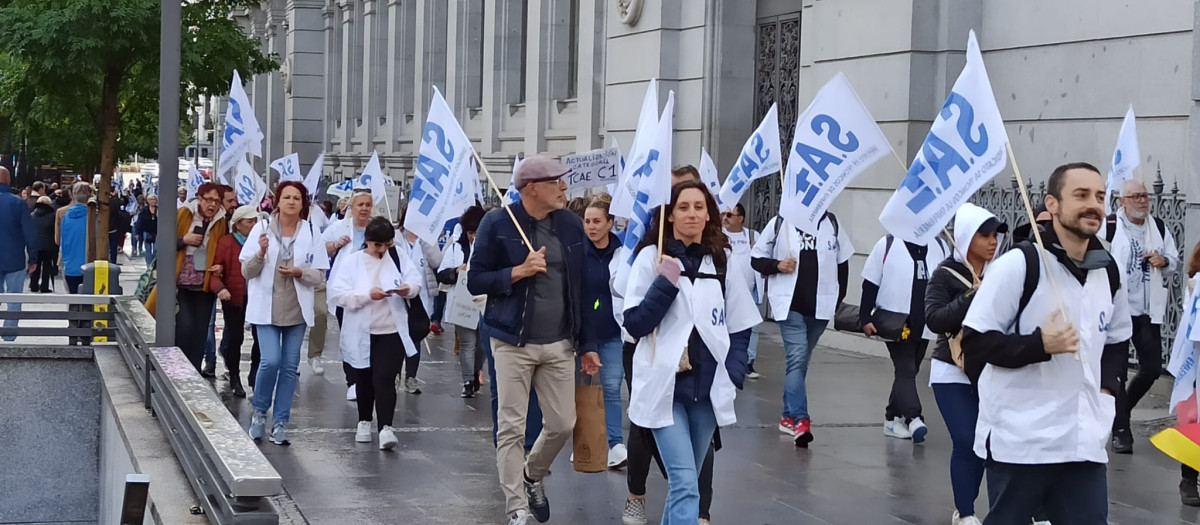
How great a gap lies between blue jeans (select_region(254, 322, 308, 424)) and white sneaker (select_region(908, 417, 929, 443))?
4.06 metres

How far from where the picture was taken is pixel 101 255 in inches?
879

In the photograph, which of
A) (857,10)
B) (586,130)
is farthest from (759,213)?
(586,130)

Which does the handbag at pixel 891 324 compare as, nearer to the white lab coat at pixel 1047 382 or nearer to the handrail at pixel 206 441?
the handrail at pixel 206 441

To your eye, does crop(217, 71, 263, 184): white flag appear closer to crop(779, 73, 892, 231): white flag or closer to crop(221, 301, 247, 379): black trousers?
crop(221, 301, 247, 379): black trousers

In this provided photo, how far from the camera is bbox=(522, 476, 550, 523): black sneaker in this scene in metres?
7.84

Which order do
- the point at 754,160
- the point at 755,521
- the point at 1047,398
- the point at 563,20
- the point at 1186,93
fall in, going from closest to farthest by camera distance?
the point at 1047,398 < the point at 755,521 < the point at 754,160 < the point at 1186,93 < the point at 563,20

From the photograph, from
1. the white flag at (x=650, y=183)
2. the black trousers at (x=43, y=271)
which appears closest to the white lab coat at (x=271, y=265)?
the white flag at (x=650, y=183)

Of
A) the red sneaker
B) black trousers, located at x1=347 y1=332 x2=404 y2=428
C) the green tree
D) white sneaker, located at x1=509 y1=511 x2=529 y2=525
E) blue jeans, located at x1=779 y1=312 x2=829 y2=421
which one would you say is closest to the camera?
white sneaker, located at x1=509 y1=511 x2=529 y2=525

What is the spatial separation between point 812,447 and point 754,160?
2.25 meters

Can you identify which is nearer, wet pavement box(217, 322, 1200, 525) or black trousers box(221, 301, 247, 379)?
wet pavement box(217, 322, 1200, 525)

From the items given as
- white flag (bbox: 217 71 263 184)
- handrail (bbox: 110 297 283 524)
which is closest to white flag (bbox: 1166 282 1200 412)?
handrail (bbox: 110 297 283 524)

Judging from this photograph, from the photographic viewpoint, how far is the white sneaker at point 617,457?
9.34 meters

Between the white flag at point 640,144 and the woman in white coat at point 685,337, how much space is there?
0.67 metres

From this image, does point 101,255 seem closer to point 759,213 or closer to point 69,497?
point 759,213
